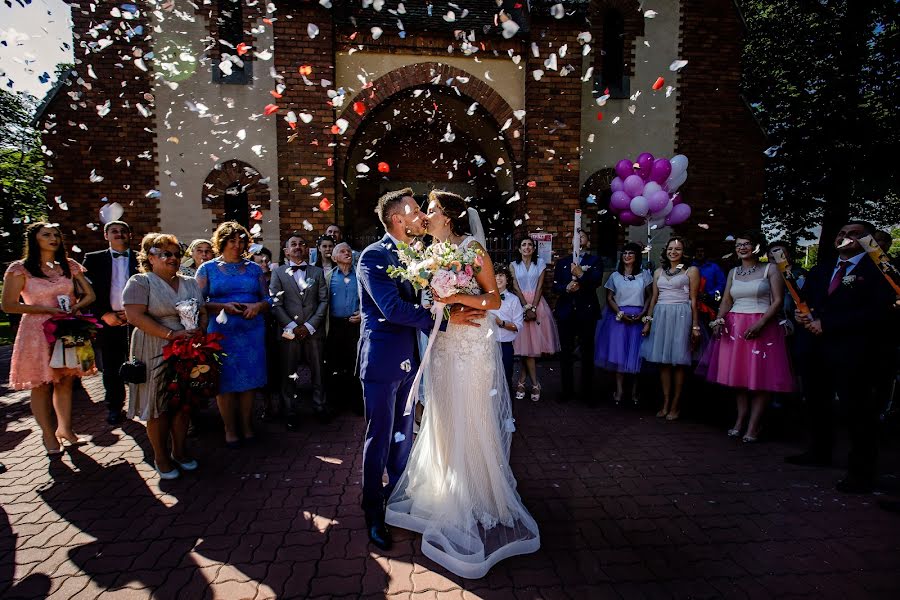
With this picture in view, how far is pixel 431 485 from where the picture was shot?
10.9ft

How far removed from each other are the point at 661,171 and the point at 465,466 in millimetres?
6943

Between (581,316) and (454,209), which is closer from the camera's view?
(454,209)

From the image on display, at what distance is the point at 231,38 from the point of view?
8.99 m

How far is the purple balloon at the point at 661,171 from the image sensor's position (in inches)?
316

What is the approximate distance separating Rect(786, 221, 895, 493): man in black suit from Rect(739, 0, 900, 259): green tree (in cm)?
954

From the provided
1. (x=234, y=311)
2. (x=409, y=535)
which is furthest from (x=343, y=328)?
(x=409, y=535)

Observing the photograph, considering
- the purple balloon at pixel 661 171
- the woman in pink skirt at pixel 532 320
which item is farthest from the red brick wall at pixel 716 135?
the woman in pink skirt at pixel 532 320

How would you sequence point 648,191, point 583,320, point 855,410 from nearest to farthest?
point 855,410, point 583,320, point 648,191

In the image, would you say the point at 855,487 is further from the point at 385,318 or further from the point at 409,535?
the point at 385,318

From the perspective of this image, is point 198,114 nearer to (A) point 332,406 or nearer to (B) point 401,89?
(B) point 401,89

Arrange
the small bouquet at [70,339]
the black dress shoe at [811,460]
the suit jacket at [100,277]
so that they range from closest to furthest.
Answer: the black dress shoe at [811,460] < the small bouquet at [70,339] < the suit jacket at [100,277]

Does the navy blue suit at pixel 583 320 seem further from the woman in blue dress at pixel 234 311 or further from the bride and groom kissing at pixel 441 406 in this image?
the woman in blue dress at pixel 234 311

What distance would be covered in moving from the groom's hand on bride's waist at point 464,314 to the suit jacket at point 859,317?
3220 millimetres

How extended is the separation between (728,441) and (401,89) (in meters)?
7.96
